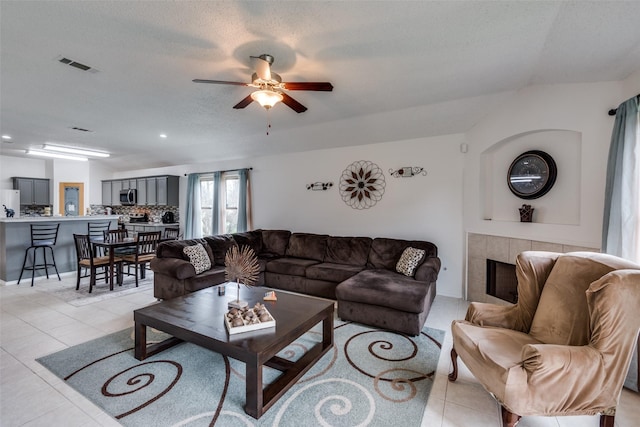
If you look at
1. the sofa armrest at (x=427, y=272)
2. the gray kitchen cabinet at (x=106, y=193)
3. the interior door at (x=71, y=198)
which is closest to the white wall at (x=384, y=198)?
the sofa armrest at (x=427, y=272)

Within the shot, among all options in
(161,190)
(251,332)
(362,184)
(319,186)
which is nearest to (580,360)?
(251,332)

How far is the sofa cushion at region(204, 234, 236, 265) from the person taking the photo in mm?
4676

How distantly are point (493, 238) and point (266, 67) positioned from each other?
3578 millimetres

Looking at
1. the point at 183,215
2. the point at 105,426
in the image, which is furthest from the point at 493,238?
the point at 183,215

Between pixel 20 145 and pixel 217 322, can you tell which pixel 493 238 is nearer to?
pixel 217 322

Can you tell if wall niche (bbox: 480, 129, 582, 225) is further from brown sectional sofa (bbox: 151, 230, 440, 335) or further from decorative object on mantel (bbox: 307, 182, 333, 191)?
decorative object on mantel (bbox: 307, 182, 333, 191)

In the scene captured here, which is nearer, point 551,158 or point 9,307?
point 551,158

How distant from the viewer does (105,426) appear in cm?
178

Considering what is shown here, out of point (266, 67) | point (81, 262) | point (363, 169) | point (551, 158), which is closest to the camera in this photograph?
point (266, 67)

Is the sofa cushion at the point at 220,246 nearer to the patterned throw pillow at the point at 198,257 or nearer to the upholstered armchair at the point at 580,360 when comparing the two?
the patterned throw pillow at the point at 198,257

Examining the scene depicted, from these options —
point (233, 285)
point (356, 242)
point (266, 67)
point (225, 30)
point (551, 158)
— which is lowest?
point (233, 285)

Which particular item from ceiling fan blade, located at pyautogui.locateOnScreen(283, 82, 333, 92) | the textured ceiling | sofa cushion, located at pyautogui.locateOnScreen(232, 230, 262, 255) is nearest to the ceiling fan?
ceiling fan blade, located at pyautogui.locateOnScreen(283, 82, 333, 92)

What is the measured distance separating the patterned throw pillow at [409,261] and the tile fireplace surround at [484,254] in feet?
2.68

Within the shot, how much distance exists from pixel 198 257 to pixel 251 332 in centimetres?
242
